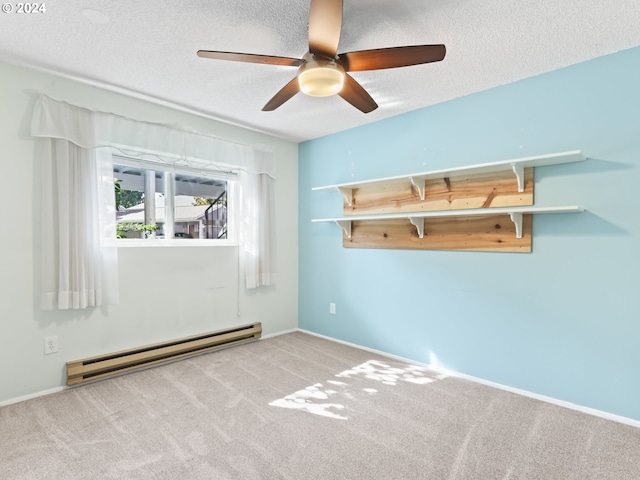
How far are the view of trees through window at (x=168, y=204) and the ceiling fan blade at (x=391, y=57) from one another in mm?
2147

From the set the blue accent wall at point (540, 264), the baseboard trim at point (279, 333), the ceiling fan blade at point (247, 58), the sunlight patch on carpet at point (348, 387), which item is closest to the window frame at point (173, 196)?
the baseboard trim at point (279, 333)

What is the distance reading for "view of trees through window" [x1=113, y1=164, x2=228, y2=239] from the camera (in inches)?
121

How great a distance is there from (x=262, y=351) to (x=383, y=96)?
8.54ft

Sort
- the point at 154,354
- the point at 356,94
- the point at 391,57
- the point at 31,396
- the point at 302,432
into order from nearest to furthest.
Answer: the point at 391,57 < the point at 302,432 < the point at 356,94 < the point at 31,396 < the point at 154,354

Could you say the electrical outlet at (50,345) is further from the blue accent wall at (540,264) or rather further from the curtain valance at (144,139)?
the blue accent wall at (540,264)

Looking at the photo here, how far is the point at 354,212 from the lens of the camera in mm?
3643

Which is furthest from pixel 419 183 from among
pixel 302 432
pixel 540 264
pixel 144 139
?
pixel 144 139

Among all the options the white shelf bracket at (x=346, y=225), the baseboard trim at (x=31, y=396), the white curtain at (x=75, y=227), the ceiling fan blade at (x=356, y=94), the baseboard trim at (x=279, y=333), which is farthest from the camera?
the baseboard trim at (x=279, y=333)

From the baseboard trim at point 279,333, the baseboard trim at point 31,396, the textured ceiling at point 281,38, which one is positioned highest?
the textured ceiling at point 281,38

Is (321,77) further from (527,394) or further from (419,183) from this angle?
(527,394)

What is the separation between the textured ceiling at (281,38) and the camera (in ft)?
5.92

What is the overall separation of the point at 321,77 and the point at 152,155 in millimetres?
1928

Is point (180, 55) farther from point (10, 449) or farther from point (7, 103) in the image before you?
point (10, 449)

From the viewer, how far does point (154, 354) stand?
9.89 ft
